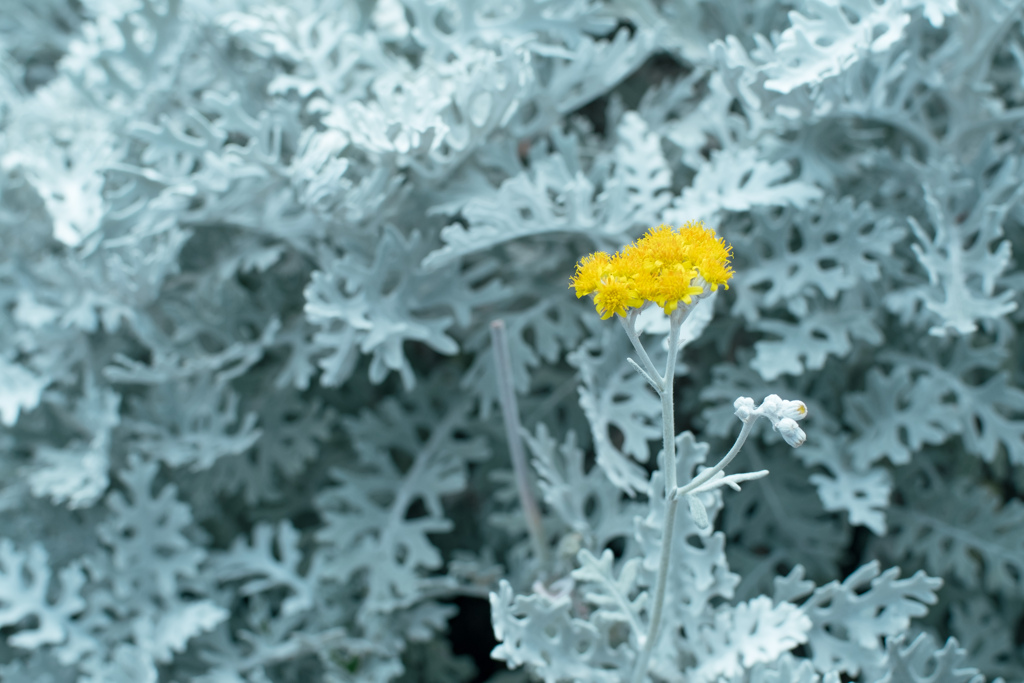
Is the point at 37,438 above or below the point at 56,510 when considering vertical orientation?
above

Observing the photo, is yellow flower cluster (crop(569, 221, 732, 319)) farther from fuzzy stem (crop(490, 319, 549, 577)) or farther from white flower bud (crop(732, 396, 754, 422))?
fuzzy stem (crop(490, 319, 549, 577))

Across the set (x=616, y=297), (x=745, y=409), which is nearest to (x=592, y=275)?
(x=616, y=297)

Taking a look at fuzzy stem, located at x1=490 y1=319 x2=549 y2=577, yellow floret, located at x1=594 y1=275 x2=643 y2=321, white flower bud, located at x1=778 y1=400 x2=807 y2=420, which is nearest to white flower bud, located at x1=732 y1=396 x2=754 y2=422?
white flower bud, located at x1=778 y1=400 x2=807 y2=420

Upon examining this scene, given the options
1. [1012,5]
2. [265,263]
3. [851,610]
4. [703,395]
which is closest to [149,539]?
[265,263]

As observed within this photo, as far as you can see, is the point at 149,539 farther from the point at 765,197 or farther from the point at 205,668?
the point at 765,197

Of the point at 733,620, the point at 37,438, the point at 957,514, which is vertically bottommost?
the point at 957,514

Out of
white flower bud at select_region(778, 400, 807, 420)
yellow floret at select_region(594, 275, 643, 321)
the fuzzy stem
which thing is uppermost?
yellow floret at select_region(594, 275, 643, 321)
